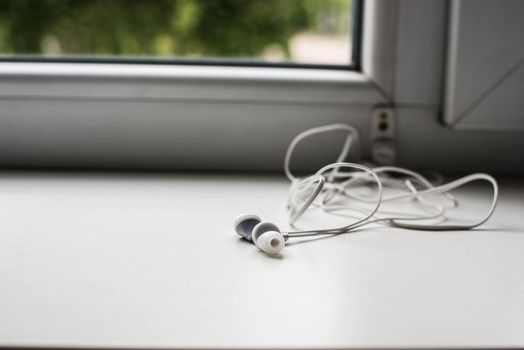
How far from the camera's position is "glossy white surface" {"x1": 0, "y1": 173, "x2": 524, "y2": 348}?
0.46 m

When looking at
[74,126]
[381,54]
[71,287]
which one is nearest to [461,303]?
[71,287]

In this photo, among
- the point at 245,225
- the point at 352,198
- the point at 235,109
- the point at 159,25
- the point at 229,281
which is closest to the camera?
the point at 229,281

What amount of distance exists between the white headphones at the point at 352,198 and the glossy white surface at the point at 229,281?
18mm

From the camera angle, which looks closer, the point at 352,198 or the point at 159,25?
the point at 352,198

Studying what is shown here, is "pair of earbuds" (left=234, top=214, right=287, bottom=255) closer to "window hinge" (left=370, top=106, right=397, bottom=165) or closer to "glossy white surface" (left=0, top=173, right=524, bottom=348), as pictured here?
"glossy white surface" (left=0, top=173, right=524, bottom=348)

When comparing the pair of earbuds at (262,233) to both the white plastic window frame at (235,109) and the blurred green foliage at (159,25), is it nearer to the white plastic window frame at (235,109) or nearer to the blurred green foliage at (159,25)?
the white plastic window frame at (235,109)

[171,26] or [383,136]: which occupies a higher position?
[171,26]

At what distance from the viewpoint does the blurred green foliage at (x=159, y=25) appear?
1514 mm

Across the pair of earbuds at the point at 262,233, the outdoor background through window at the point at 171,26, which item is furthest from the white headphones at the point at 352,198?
the outdoor background through window at the point at 171,26

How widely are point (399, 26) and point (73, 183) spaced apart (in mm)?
586

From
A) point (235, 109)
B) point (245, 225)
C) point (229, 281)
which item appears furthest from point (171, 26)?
point (229, 281)

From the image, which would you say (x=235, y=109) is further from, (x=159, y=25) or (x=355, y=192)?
(x=159, y=25)

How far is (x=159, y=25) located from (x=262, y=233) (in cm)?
115

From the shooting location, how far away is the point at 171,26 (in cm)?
171
